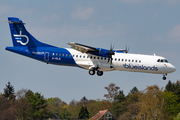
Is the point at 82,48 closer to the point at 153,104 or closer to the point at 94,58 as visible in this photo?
the point at 94,58

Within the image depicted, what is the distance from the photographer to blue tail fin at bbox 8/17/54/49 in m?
51.7

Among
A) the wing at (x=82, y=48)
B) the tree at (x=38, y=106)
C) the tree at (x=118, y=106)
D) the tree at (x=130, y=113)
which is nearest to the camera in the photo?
the wing at (x=82, y=48)

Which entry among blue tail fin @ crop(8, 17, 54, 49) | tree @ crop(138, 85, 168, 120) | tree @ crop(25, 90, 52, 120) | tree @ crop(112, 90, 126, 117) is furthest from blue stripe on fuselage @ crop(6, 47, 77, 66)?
tree @ crop(112, 90, 126, 117)

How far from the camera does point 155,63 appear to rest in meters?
47.4

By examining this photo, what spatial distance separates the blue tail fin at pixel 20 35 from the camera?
51.7m

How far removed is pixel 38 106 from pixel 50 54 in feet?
84.3

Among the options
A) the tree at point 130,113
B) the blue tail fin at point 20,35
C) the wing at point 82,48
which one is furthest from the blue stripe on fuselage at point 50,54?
the tree at point 130,113

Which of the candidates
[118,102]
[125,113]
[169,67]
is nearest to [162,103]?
[125,113]

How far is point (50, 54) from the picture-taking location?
4912cm

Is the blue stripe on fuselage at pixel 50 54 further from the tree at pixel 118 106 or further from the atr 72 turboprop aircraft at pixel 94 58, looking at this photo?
the tree at pixel 118 106

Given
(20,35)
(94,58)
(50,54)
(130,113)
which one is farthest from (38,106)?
(130,113)

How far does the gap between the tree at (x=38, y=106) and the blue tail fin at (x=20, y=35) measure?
22.3 metres

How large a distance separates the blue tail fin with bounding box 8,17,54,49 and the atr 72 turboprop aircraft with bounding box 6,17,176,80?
204 millimetres

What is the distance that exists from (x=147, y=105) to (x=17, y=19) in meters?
41.9
